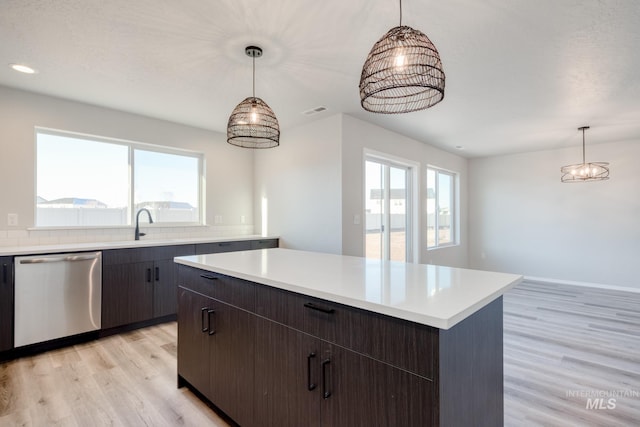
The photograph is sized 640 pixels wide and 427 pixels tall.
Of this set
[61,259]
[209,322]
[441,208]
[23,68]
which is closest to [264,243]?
[61,259]

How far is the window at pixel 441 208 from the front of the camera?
597 centimetres

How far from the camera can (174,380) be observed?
234 cm

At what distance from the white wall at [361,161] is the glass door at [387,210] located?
0.22 metres

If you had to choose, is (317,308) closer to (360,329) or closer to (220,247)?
(360,329)

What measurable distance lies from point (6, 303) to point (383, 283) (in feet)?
10.3

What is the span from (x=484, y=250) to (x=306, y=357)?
6.37 meters

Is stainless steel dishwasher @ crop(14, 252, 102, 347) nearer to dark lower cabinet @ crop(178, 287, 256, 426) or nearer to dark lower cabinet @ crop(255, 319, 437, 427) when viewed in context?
dark lower cabinet @ crop(178, 287, 256, 426)

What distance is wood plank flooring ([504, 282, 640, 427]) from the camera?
6.50 feet

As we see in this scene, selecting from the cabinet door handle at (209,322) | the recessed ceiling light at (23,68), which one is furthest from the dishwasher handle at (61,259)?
the cabinet door handle at (209,322)

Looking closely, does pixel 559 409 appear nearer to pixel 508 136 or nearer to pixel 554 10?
pixel 554 10

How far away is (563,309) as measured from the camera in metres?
4.13

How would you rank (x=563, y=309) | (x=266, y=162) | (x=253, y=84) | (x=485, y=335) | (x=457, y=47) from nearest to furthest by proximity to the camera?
1. (x=485, y=335)
2. (x=457, y=47)
3. (x=253, y=84)
4. (x=563, y=309)
5. (x=266, y=162)

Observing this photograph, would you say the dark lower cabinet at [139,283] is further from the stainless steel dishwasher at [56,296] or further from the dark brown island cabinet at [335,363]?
the dark brown island cabinet at [335,363]

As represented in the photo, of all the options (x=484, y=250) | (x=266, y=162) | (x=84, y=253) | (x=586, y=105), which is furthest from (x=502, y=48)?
(x=484, y=250)
